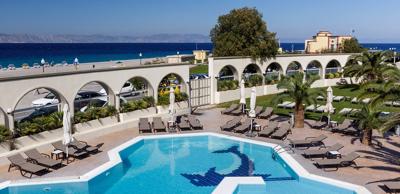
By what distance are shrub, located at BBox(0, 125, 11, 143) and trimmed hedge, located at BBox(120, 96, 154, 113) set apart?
6.85m

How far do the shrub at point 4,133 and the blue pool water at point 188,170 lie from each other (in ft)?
10.4

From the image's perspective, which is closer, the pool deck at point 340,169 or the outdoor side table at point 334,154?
the pool deck at point 340,169

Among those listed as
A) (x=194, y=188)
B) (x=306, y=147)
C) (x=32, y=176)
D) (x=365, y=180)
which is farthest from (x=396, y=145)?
(x=32, y=176)

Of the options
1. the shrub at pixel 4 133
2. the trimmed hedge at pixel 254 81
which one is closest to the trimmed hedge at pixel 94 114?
the shrub at pixel 4 133

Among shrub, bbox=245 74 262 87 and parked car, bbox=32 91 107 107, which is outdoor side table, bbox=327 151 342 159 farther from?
parked car, bbox=32 91 107 107

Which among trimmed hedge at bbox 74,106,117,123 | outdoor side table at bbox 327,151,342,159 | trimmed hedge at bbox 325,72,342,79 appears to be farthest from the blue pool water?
trimmed hedge at bbox 325,72,342,79

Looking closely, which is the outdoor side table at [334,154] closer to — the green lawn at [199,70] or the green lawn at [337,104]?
the green lawn at [337,104]

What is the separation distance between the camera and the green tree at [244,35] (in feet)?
108

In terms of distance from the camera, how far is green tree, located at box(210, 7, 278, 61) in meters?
32.8

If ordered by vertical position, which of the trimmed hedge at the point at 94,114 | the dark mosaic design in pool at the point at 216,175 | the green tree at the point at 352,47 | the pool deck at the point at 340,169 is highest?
the green tree at the point at 352,47

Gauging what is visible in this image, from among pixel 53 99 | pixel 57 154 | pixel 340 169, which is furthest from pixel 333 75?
pixel 57 154

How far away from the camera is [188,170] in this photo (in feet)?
50.1

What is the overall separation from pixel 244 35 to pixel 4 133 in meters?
23.1

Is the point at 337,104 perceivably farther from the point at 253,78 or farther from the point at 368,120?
the point at 368,120
